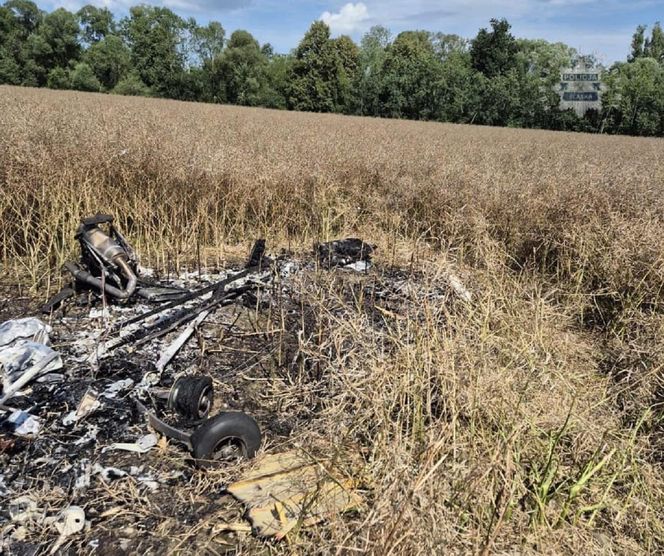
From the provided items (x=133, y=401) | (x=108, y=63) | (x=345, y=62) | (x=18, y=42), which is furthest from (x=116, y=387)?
(x=18, y=42)

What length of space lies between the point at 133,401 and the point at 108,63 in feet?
168

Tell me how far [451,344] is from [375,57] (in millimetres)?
55367

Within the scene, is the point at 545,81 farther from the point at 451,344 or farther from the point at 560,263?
the point at 451,344

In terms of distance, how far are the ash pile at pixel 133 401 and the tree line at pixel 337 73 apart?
34328 mm

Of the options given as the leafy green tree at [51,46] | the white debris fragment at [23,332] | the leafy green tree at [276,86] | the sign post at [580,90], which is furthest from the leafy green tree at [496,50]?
the white debris fragment at [23,332]

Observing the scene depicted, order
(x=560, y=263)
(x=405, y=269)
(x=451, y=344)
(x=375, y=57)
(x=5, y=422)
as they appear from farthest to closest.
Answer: (x=375, y=57) < (x=405, y=269) < (x=560, y=263) < (x=451, y=344) < (x=5, y=422)

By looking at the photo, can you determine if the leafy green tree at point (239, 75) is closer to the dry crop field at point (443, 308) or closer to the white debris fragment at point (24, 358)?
the dry crop field at point (443, 308)

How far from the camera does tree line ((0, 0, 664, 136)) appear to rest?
3416 centimetres

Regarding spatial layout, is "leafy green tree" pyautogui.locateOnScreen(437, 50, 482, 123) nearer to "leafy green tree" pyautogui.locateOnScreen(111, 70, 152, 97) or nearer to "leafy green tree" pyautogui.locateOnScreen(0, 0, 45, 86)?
"leafy green tree" pyautogui.locateOnScreen(111, 70, 152, 97)

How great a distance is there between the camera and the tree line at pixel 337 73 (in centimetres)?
3416

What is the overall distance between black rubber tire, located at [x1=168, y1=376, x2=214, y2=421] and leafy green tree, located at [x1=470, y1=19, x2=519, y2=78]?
42924 millimetres

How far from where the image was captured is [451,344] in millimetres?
2469

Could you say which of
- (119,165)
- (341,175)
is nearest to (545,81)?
(341,175)

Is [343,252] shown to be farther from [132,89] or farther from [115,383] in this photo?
[132,89]
